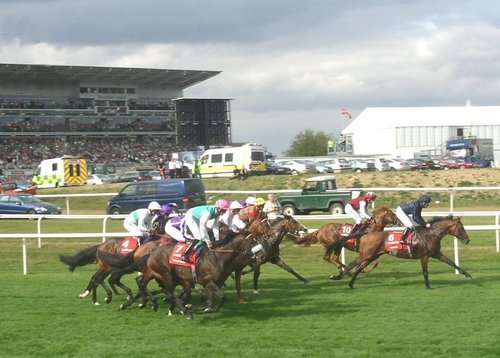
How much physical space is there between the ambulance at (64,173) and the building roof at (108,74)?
20.9 meters

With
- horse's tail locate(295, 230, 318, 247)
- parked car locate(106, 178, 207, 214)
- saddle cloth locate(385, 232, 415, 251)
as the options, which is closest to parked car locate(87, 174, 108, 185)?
parked car locate(106, 178, 207, 214)

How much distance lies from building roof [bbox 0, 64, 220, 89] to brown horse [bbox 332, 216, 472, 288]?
49.7 metres

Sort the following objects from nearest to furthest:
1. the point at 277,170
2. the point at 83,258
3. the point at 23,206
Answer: the point at 83,258
the point at 23,206
the point at 277,170

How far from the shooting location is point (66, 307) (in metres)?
10.8

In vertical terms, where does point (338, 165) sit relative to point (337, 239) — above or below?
above

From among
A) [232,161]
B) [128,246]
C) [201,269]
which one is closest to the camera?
[201,269]

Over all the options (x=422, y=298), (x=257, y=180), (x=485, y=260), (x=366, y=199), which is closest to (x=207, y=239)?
(x=422, y=298)

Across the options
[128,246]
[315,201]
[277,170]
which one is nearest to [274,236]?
[128,246]

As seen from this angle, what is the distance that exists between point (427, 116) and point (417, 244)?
53.9 metres

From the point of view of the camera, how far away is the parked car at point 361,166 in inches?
1686

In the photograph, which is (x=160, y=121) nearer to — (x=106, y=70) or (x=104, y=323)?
(x=106, y=70)

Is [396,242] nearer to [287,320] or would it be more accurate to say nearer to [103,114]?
[287,320]

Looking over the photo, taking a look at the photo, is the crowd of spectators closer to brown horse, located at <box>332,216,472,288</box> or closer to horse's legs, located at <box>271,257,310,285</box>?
horse's legs, located at <box>271,257,310,285</box>

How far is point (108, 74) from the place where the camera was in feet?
206
